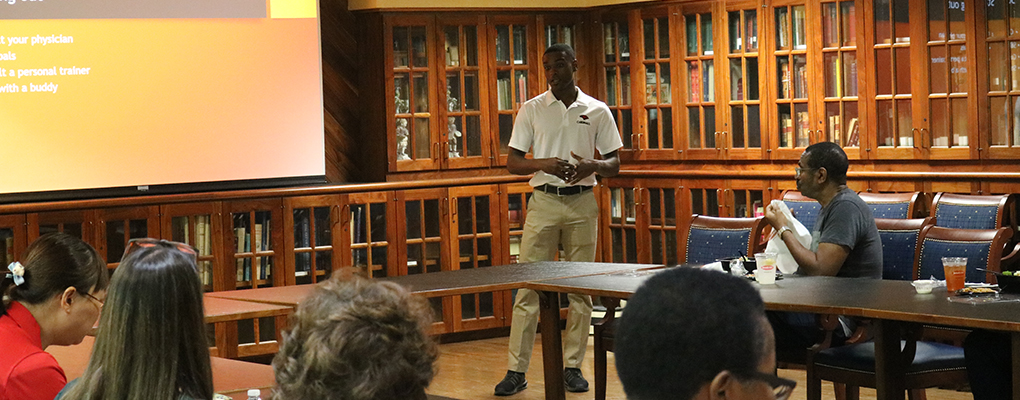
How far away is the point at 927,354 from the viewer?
3986 millimetres

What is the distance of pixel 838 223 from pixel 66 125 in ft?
12.9

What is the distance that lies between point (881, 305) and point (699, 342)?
7.26 ft

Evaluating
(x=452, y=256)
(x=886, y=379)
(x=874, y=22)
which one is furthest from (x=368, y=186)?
(x=886, y=379)

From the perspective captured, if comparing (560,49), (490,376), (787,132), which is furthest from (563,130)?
(787,132)

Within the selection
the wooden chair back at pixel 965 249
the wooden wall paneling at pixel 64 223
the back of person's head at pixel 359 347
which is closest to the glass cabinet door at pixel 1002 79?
the wooden chair back at pixel 965 249

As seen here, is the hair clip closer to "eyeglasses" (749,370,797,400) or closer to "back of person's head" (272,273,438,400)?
"back of person's head" (272,273,438,400)

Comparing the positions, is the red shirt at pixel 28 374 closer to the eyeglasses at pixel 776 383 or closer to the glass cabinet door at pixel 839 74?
the eyeglasses at pixel 776 383

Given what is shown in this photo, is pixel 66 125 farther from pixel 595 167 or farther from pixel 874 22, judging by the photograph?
pixel 874 22

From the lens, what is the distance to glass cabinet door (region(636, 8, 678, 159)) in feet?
23.7

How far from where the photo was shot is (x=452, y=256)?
714cm

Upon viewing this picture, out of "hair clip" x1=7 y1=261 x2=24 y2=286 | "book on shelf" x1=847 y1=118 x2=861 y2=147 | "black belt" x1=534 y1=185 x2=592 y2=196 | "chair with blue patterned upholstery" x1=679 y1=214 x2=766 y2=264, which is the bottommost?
"chair with blue patterned upholstery" x1=679 y1=214 x2=766 y2=264

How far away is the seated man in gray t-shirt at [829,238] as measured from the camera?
4.34 metres

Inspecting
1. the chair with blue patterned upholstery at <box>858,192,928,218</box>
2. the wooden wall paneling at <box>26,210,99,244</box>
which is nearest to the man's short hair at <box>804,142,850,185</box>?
the chair with blue patterned upholstery at <box>858,192,928,218</box>

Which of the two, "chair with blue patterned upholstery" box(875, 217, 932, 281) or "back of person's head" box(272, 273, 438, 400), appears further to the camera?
"chair with blue patterned upholstery" box(875, 217, 932, 281)
